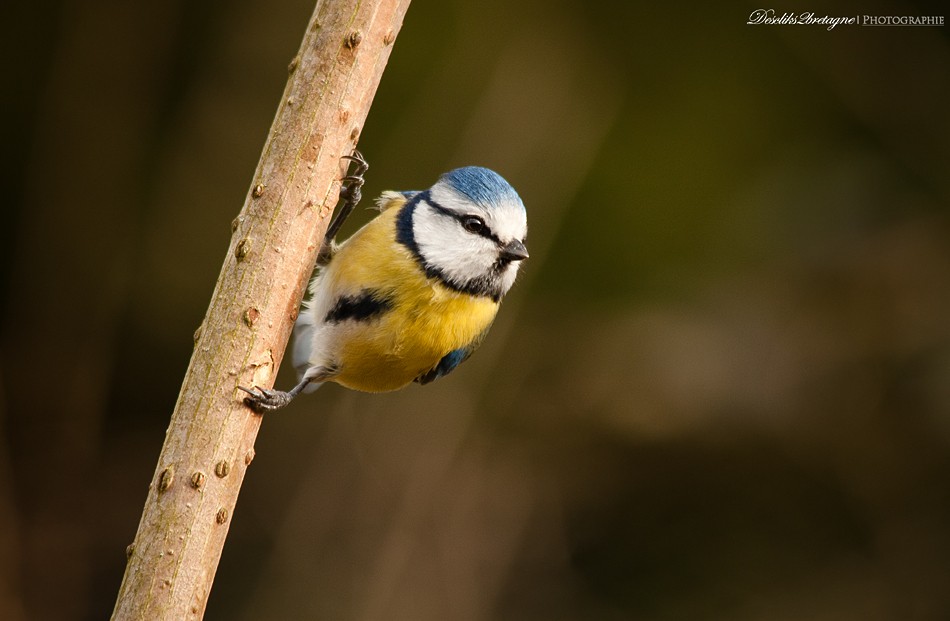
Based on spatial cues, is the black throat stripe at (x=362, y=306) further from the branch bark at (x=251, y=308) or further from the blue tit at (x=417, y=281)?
the branch bark at (x=251, y=308)

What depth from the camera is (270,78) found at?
10.2ft

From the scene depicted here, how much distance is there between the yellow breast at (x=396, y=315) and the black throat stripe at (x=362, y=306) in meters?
0.01

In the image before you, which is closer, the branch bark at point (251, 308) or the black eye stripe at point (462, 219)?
the branch bark at point (251, 308)

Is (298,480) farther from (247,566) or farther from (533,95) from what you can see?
(533,95)

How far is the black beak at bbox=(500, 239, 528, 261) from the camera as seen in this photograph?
1898 millimetres

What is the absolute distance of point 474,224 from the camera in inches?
75.3

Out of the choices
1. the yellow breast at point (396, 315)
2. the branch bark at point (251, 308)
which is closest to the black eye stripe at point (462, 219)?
the yellow breast at point (396, 315)

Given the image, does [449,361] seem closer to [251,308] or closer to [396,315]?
[396,315]

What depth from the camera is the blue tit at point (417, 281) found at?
73.1 inches

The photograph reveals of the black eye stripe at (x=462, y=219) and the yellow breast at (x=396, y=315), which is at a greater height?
the black eye stripe at (x=462, y=219)

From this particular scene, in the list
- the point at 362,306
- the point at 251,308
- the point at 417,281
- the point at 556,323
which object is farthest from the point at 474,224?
the point at 556,323

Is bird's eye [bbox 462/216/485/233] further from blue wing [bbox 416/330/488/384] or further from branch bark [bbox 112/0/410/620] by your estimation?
branch bark [bbox 112/0/410/620]

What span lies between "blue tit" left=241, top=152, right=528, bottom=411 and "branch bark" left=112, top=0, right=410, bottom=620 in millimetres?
303

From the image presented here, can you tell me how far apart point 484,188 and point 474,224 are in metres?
0.08
